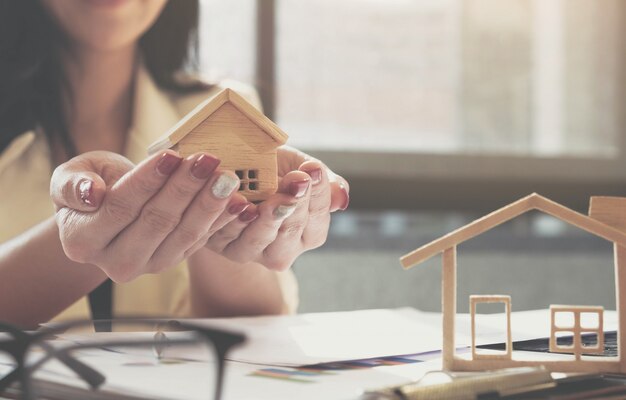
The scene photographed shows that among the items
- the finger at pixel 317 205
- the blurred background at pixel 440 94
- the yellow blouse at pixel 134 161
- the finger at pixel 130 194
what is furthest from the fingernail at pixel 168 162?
the blurred background at pixel 440 94

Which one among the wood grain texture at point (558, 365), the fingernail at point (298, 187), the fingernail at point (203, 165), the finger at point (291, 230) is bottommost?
the wood grain texture at point (558, 365)

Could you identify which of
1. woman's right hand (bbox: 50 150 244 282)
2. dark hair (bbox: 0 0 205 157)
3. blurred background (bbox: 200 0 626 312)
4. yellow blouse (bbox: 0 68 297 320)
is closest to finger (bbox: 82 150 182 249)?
woman's right hand (bbox: 50 150 244 282)

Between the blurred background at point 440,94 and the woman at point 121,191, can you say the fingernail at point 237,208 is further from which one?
the blurred background at point 440,94

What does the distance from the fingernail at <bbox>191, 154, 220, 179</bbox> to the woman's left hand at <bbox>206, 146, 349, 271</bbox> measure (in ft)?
0.23

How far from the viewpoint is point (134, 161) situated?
1095mm

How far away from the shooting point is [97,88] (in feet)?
3.90

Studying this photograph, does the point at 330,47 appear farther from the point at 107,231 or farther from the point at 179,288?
the point at 107,231

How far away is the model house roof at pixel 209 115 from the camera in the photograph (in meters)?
0.47

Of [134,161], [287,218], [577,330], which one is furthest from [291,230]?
[134,161]

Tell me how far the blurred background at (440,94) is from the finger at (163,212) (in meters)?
0.95

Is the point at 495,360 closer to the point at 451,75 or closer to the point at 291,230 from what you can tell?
the point at 291,230

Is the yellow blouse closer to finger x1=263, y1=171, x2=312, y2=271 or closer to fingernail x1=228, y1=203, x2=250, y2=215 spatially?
finger x1=263, y1=171, x2=312, y2=271

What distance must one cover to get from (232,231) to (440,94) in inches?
42.3

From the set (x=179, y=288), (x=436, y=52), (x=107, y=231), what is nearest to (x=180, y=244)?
(x=107, y=231)
